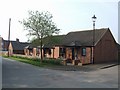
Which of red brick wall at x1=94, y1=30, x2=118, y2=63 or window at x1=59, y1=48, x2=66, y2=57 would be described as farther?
window at x1=59, y1=48, x2=66, y2=57

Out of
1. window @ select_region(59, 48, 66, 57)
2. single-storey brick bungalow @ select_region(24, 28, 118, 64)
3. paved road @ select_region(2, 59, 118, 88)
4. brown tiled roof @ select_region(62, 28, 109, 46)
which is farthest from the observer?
window @ select_region(59, 48, 66, 57)

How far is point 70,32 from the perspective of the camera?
45531 millimetres

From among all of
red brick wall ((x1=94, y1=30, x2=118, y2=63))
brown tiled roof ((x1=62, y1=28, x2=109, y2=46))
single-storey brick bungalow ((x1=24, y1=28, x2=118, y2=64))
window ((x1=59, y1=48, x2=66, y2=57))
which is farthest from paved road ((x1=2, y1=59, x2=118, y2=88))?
window ((x1=59, y1=48, x2=66, y2=57))

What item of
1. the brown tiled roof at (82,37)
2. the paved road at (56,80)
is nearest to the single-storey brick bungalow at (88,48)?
the brown tiled roof at (82,37)

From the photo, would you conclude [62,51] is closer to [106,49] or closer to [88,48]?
[88,48]

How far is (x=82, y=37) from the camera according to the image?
129 feet

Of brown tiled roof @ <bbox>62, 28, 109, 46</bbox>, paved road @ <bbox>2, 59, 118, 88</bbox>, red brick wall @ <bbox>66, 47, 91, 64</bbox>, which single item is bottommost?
paved road @ <bbox>2, 59, 118, 88</bbox>

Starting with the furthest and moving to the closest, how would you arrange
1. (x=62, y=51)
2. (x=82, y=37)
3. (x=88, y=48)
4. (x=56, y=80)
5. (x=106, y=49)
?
(x=62, y=51), (x=82, y=37), (x=106, y=49), (x=88, y=48), (x=56, y=80)

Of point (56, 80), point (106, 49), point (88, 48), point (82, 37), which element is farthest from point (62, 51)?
point (56, 80)

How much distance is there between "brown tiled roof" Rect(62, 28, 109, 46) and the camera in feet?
118

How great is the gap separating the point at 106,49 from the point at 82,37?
4747 millimetres

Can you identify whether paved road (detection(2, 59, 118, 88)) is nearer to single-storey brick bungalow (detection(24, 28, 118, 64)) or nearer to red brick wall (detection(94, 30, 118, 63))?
single-storey brick bungalow (detection(24, 28, 118, 64))

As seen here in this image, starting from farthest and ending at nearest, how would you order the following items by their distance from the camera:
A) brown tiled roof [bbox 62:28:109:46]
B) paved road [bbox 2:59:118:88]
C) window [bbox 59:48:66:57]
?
window [bbox 59:48:66:57]
brown tiled roof [bbox 62:28:109:46]
paved road [bbox 2:59:118:88]

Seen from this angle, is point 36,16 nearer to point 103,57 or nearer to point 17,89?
point 103,57
